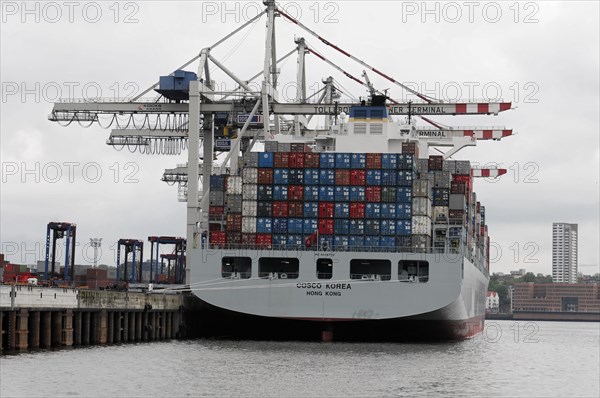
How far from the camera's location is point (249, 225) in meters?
65.3

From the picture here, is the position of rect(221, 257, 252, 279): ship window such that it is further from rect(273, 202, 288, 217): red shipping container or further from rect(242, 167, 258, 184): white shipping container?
rect(242, 167, 258, 184): white shipping container

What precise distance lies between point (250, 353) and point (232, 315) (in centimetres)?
1096

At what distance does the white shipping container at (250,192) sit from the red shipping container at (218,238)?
2.50 metres

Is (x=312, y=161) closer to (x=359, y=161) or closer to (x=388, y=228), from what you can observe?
(x=359, y=161)

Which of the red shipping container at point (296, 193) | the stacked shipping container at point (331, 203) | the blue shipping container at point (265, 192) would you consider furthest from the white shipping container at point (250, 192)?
the red shipping container at point (296, 193)

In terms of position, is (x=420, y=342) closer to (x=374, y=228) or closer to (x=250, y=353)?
(x=374, y=228)

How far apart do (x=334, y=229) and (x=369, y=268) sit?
9.98ft

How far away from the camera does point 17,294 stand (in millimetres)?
46562

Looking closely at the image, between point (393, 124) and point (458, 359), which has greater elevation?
point (393, 124)

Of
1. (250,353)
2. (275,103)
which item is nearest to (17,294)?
(250,353)

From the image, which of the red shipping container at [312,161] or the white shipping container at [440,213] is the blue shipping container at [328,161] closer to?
the red shipping container at [312,161]

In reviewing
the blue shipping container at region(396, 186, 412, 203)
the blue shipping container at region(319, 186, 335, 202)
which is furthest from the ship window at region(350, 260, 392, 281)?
the blue shipping container at region(319, 186, 335, 202)

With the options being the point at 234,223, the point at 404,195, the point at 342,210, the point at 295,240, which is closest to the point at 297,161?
the point at 342,210

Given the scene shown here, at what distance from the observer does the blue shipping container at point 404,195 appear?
64688mm
